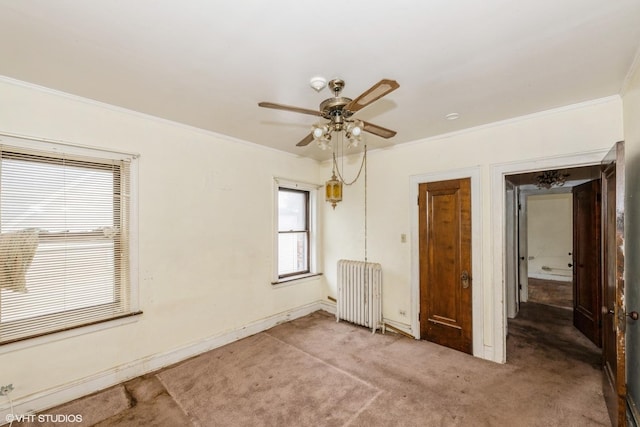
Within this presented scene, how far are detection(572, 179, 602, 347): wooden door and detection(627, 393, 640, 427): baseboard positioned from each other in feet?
5.87

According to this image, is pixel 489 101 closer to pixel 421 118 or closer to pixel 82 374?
pixel 421 118

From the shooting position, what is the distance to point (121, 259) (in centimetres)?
259

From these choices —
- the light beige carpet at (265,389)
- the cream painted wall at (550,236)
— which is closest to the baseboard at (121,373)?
the light beige carpet at (265,389)

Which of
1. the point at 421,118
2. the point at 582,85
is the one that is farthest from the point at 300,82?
the point at 582,85

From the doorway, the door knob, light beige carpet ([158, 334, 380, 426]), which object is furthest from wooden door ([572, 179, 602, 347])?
light beige carpet ([158, 334, 380, 426])

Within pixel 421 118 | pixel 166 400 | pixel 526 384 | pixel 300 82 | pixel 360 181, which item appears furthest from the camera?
pixel 360 181

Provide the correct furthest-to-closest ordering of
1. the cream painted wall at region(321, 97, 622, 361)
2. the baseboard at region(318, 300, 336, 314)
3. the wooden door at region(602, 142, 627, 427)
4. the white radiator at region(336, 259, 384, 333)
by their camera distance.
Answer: the baseboard at region(318, 300, 336, 314) → the white radiator at region(336, 259, 384, 333) → the cream painted wall at region(321, 97, 622, 361) → the wooden door at region(602, 142, 627, 427)

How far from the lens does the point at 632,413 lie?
185 centimetres

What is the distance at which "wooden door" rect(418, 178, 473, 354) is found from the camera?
10.3 ft

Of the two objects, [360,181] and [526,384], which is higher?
[360,181]

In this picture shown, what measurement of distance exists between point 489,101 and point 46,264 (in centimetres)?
401

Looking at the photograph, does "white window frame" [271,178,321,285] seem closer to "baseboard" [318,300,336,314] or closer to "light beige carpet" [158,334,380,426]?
"baseboard" [318,300,336,314]

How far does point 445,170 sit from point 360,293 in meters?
2.01

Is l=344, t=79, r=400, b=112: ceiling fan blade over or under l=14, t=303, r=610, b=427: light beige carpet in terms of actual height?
over
